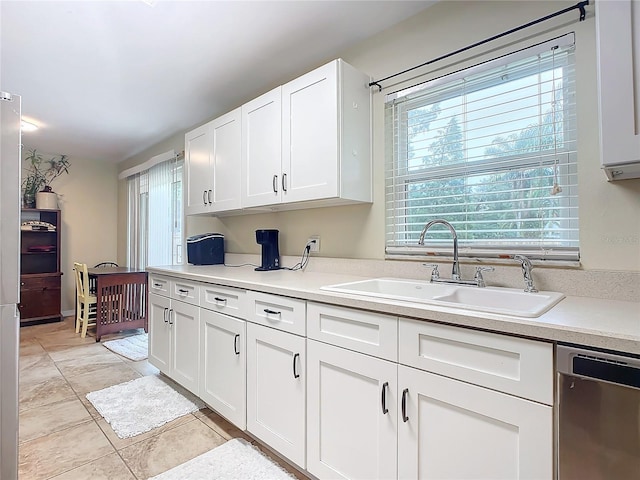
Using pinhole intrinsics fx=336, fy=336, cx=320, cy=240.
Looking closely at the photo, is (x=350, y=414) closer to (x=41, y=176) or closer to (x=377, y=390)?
(x=377, y=390)

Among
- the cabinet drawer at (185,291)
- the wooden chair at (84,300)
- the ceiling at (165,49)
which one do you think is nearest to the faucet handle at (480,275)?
the ceiling at (165,49)

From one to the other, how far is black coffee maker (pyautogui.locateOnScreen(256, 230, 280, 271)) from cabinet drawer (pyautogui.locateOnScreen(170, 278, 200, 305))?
48 cm

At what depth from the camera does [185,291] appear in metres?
2.39

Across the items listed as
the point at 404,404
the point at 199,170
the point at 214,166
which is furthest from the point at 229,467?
the point at 199,170

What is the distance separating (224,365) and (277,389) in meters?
0.49

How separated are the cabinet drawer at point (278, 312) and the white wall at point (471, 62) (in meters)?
0.71

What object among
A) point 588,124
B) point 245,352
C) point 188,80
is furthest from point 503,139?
point 188,80

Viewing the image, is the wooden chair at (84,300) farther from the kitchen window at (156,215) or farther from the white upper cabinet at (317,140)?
the white upper cabinet at (317,140)

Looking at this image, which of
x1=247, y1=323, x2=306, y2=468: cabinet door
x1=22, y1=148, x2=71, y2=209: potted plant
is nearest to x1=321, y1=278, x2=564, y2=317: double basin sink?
x1=247, y1=323, x2=306, y2=468: cabinet door

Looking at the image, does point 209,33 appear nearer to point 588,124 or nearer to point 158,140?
point 588,124

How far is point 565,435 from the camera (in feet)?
2.89

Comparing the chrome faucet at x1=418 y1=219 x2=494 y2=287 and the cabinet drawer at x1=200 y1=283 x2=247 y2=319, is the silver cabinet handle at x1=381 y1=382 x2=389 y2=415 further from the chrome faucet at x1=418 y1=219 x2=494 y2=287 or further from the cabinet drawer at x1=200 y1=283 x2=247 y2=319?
the cabinet drawer at x1=200 y1=283 x2=247 y2=319

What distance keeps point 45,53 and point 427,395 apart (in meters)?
3.12

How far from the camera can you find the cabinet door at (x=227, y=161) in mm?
2561
